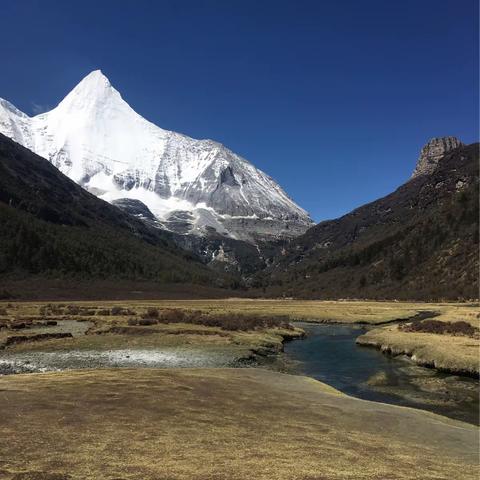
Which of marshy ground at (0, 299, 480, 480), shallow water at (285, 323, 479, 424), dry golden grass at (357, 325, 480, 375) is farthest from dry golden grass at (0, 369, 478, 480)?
dry golden grass at (357, 325, 480, 375)

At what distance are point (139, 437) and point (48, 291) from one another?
623 feet

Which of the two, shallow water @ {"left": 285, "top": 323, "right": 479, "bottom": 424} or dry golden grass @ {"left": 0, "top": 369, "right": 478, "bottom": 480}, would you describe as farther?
shallow water @ {"left": 285, "top": 323, "right": 479, "bottom": 424}

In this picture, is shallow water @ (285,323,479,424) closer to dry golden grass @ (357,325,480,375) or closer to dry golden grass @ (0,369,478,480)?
dry golden grass @ (357,325,480,375)

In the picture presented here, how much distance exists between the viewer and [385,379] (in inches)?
1903

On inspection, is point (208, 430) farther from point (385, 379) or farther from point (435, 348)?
point (435, 348)

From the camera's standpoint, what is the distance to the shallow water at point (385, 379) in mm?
38875

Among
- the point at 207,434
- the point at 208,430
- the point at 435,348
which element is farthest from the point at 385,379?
the point at 207,434

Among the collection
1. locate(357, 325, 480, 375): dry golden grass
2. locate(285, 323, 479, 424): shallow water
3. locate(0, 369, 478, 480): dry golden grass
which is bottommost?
locate(285, 323, 479, 424): shallow water

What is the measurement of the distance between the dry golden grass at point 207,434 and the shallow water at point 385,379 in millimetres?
5698

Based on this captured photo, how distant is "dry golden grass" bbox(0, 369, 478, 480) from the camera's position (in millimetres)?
18156

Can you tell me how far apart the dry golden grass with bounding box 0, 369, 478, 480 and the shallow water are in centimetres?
570

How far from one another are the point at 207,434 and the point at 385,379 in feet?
97.1

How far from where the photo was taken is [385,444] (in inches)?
939

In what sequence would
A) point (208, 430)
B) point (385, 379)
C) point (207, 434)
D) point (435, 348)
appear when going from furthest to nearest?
point (435, 348)
point (385, 379)
point (208, 430)
point (207, 434)
